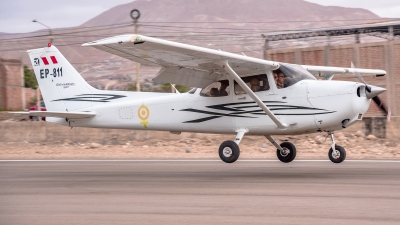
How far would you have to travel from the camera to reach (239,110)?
13.3 metres

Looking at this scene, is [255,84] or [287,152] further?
[287,152]

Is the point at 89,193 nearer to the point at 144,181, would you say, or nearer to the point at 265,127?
the point at 144,181

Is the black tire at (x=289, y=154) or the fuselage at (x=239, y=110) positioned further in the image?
the black tire at (x=289, y=154)

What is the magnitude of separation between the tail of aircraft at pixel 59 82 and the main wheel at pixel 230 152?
4304 mm

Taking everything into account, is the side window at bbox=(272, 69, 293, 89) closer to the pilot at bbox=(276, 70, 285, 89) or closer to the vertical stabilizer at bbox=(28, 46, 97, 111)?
the pilot at bbox=(276, 70, 285, 89)

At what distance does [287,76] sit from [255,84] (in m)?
0.74

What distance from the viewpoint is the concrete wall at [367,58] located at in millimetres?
32972

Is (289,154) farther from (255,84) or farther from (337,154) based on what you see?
(255,84)

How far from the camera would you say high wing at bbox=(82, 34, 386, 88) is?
10758 mm

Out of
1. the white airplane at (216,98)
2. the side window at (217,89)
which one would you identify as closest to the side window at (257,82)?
the white airplane at (216,98)

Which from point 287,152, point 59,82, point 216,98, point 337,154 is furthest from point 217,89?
point 59,82

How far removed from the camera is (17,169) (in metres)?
15.8

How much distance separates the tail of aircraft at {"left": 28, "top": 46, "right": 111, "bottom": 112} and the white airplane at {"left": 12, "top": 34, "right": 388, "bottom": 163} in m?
0.03

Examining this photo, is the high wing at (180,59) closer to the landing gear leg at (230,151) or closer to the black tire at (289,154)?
the landing gear leg at (230,151)
